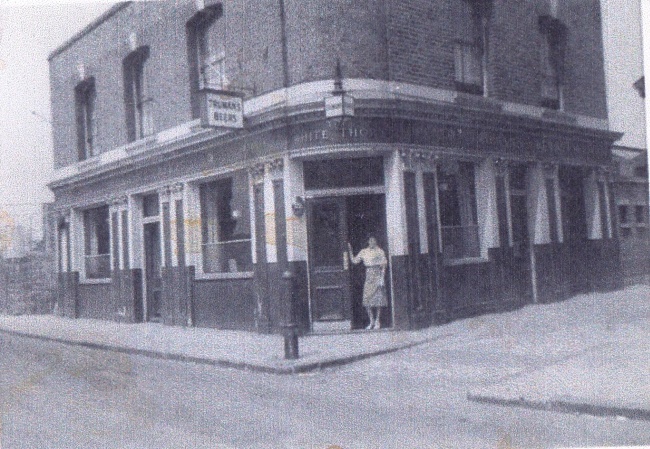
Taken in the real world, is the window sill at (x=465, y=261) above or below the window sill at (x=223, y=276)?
above

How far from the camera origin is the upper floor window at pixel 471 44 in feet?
42.3

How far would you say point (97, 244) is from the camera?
17062 mm

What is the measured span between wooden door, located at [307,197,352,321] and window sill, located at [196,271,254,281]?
1.55 m

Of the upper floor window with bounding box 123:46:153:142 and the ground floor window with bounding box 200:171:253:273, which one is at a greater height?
the upper floor window with bounding box 123:46:153:142

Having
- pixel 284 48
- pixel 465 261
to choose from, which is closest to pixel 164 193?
pixel 284 48

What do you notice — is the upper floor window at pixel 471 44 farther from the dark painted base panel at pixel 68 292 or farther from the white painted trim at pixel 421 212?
the dark painted base panel at pixel 68 292

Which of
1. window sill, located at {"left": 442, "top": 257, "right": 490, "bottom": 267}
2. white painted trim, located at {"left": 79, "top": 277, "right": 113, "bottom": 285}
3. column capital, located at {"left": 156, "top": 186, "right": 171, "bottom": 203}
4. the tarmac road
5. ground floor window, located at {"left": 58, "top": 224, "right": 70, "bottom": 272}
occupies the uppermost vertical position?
column capital, located at {"left": 156, "top": 186, "right": 171, "bottom": 203}

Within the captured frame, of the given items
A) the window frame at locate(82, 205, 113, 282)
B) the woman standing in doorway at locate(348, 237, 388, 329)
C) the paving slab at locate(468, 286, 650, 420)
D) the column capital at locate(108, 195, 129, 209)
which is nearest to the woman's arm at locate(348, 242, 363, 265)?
the woman standing in doorway at locate(348, 237, 388, 329)

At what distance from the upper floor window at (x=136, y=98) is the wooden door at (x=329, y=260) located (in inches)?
221

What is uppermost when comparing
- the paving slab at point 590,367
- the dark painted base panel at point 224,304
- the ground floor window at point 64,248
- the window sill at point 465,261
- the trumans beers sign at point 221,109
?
the trumans beers sign at point 221,109

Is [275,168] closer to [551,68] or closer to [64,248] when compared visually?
[551,68]

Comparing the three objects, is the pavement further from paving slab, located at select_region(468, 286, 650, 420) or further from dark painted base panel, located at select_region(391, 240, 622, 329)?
dark painted base panel, located at select_region(391, 240, 622, 329)

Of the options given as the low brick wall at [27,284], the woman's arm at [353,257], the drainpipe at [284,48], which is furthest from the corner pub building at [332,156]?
the low brick wall at [27,284]

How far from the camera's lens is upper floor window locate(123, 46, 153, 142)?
15.4 metres
